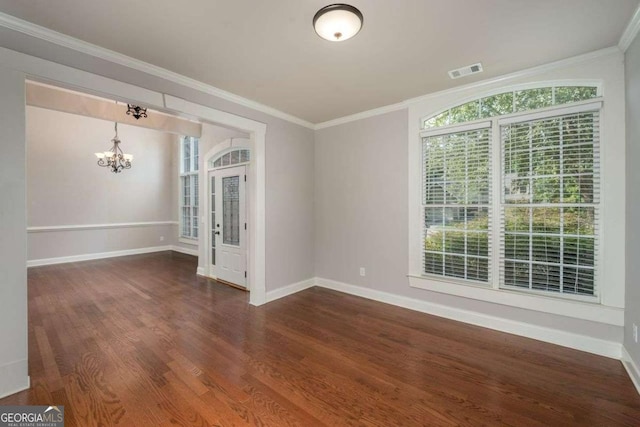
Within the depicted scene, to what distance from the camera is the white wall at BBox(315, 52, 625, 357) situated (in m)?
2.54

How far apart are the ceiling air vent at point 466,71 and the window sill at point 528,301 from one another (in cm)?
247

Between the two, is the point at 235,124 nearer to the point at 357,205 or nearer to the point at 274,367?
the point at 357,205

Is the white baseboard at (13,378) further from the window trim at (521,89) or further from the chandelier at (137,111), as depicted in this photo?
the window trim at (521,89)

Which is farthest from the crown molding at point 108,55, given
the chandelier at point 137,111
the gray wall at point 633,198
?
the gray wall at point 633,198

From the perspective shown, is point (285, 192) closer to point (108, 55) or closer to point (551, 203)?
point (108, 55)

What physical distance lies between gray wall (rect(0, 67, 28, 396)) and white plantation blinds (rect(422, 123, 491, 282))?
4.10 m

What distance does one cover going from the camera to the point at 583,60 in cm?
267

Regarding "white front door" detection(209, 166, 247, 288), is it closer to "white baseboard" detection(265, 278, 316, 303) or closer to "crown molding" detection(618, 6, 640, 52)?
"white baseboard" detection(265, 278, 316, 303)

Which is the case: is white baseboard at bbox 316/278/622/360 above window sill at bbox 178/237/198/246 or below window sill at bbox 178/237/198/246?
below

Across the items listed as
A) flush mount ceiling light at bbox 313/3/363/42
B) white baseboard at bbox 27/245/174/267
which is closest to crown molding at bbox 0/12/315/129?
flush mount ceiling light at bbox 313/3/363/42

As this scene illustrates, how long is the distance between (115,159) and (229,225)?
4.04 m

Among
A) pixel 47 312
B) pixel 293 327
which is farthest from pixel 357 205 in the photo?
pixel 47 312

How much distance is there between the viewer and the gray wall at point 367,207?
390 cm

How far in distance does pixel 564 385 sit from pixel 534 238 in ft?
4.65
